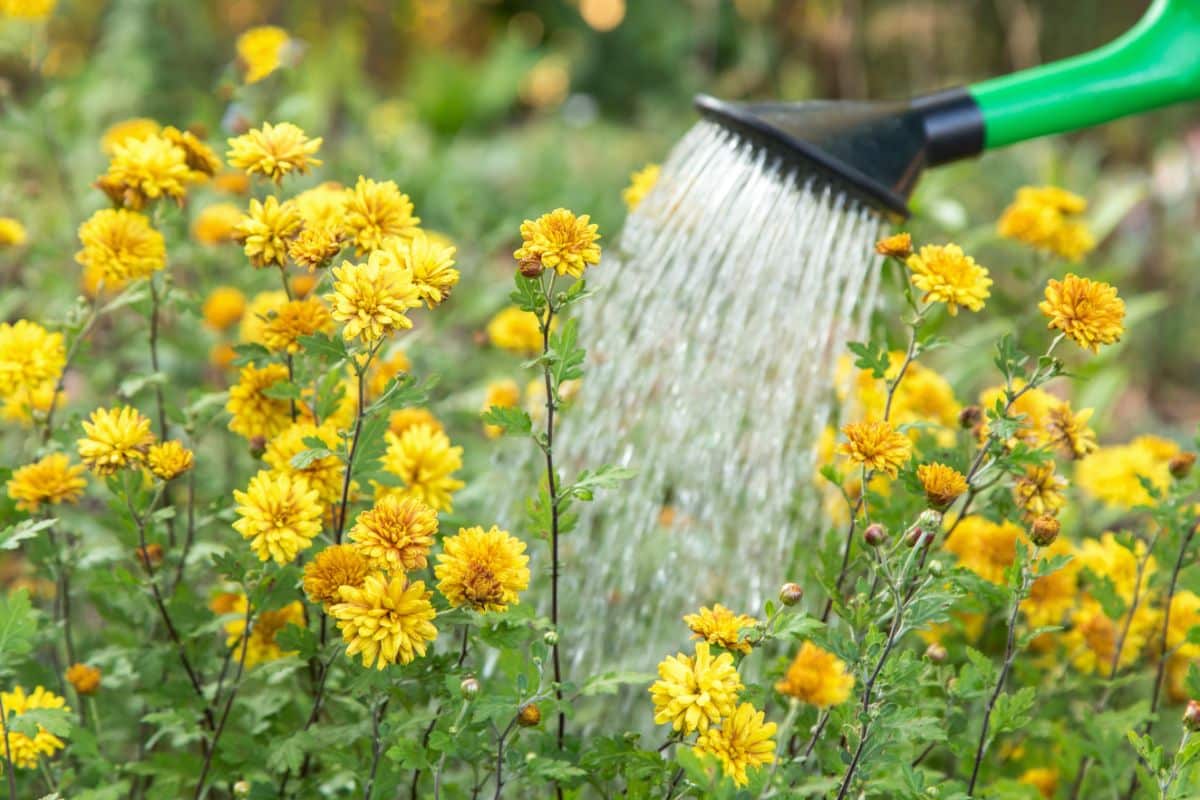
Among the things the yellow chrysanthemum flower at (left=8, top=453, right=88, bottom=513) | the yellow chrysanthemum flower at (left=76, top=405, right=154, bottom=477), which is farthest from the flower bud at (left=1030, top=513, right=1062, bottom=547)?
the yellow chrysanthemum flower at (left=8, top=453, right=88, bottom=513)

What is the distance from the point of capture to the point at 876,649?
0.91 m

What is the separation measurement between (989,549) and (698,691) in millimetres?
547

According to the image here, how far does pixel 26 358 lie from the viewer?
3.77 feet

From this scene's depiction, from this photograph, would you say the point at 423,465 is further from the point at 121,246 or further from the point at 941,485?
the point at 941,485

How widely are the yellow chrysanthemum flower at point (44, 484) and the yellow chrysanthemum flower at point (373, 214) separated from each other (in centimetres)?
36

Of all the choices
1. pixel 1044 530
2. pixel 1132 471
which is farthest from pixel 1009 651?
pixel 1132 471

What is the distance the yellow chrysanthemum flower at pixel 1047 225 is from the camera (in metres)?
1.51

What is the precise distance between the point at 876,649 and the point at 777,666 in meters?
0.13

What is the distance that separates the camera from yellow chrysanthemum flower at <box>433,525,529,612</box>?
33.5 inches

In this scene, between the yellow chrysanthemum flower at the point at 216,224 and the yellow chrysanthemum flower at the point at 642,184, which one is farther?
the yellow chrysanthemum flower at the point at 216,224

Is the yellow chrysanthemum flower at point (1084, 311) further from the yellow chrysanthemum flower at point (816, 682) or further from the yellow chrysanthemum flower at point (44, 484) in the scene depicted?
the yellow chrysanthemum flower at point (44, 484)

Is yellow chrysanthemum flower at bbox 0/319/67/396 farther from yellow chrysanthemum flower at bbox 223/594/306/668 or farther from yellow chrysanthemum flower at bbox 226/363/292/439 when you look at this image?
yellow chrysanthemum flower at bbox 223/594/306/668

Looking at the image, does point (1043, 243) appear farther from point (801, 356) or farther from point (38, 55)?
point (38, 55)

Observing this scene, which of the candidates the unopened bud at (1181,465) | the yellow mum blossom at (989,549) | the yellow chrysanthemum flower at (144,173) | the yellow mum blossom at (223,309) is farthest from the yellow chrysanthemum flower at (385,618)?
the yellow mum blossom at (223,309)
